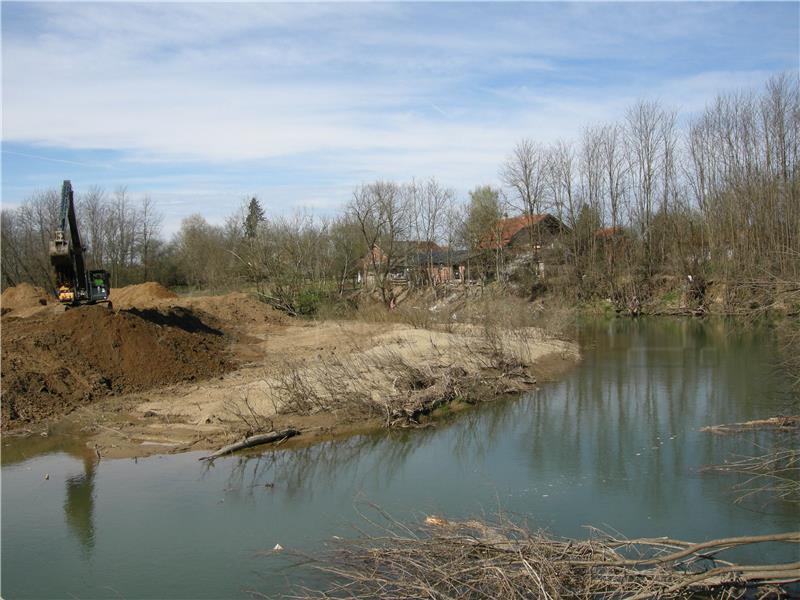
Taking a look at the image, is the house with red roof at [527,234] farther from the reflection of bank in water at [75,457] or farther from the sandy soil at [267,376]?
the reflection of bank in water at [75,457]

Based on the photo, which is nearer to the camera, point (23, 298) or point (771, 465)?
point (771, 465)

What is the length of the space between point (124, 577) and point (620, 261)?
34636 millimetres

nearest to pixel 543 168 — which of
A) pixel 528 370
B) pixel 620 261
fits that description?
pixel 620 261

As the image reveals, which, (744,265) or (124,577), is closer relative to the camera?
(124,577)

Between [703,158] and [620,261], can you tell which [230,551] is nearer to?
[620,261]

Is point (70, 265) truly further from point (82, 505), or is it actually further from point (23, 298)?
point (82, 505)

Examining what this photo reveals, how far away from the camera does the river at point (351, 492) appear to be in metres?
8.08

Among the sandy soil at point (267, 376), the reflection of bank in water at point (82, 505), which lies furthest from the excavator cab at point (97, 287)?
the reflection of bank in water at point (82, 505)

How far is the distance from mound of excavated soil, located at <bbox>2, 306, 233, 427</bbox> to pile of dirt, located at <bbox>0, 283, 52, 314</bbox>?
9.91 m

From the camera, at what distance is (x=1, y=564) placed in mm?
8219

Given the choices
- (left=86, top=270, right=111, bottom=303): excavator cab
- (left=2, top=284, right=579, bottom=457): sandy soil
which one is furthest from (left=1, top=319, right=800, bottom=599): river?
(left=86, top=270, right=111, bottom=303): excavator cab

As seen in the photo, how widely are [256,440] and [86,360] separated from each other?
6.92m

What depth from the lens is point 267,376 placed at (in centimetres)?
1695

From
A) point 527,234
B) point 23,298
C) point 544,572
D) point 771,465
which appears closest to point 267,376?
point 771,465
